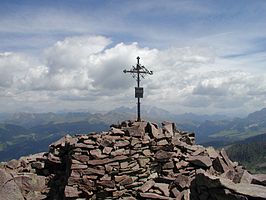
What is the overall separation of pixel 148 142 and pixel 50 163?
8.03 metres

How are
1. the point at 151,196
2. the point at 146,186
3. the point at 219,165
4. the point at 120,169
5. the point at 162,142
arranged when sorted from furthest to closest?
the point at 162,142 < the point at 219,165 < the point at 120,169 < the point at 146,186 < the point at 151,196

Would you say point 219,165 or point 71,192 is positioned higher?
point 219,165

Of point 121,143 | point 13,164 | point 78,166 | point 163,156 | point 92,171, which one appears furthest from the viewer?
point 13,164

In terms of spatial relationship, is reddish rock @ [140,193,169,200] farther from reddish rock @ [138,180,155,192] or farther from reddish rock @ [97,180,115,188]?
reddish rock @ [97,180,115,188]

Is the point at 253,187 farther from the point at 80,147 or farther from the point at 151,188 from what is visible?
the point at 80,147

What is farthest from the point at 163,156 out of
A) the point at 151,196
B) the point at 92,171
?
the point at 92,171

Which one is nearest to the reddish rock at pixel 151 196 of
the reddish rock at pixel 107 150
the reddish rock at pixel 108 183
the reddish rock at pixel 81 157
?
the reddish rock at pixel 108 183

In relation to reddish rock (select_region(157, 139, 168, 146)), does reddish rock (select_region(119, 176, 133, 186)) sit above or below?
below

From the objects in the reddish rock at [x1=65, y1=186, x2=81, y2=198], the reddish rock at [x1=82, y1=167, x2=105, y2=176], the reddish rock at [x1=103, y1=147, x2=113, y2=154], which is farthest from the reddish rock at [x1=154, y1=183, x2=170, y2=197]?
the reddish rock at [x1=65, y1=186, x2=81, y2=198]

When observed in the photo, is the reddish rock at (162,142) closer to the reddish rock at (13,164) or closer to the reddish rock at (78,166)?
the reddish rock at (78,166)

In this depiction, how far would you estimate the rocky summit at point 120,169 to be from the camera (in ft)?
74.3

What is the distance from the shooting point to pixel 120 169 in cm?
2344

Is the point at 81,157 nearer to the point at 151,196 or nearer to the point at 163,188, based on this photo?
the point at 151,196

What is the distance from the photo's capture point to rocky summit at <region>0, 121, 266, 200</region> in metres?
22.7
